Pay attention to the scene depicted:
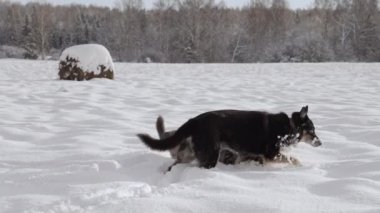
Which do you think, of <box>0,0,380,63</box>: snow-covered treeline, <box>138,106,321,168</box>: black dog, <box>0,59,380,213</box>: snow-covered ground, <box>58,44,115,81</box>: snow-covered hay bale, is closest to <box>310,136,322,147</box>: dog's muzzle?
<box>138,106,321,168</box>: black dog

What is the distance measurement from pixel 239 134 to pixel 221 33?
40648 millimetres

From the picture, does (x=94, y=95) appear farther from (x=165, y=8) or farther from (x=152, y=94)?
(x=165, y=8)

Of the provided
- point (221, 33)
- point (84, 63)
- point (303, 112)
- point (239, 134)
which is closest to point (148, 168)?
point (239, 134)

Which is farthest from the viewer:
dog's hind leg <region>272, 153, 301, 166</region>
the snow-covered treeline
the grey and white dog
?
the snow-covered treeline

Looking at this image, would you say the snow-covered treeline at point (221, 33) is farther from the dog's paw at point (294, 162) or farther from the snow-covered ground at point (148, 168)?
the dog's paw at point (294, 162)

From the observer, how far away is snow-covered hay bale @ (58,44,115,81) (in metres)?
12.1

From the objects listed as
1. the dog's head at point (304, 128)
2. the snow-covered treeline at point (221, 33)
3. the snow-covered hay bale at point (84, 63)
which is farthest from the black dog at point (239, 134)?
the snow-covered treeline at point (221, 33)

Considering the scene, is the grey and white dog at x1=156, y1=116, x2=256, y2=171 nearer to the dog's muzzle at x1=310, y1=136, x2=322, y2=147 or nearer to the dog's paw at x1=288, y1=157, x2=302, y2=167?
the dog's paw at x1=288, y1=157, x2=302, y2=167

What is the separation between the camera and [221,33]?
43750mm

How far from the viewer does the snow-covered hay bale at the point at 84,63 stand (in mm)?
12102

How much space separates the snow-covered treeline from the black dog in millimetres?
35803

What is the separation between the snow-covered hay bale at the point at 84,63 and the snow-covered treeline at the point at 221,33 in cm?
2890

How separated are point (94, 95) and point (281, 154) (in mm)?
5478

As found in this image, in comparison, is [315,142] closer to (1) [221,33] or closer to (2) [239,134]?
(2) [239,134]
